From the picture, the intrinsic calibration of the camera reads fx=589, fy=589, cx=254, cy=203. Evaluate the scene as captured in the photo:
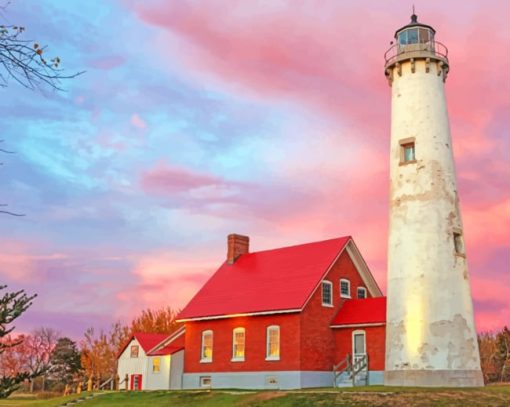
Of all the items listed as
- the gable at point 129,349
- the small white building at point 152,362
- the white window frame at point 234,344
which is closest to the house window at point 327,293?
the white window frame at point 234,344

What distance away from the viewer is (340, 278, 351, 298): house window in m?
35.7

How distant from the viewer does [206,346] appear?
37438 millimetres

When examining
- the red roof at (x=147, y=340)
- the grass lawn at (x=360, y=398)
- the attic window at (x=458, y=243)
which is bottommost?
the grass lawn at (x=360, y=398)

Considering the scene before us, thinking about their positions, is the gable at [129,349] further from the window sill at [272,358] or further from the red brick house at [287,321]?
the window sill at [272,358]

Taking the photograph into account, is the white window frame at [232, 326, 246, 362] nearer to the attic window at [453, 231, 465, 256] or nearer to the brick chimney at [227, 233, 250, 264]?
the brick chimney at [227, 233, 250, 264]

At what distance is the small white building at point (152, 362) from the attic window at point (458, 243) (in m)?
19.9

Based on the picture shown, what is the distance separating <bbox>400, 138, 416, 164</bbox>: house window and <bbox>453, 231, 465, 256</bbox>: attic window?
157 inches

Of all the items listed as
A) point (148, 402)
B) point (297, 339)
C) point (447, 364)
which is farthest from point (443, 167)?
point (148, 402)

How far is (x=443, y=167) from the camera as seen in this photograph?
27453 mm

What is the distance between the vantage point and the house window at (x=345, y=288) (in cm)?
3572

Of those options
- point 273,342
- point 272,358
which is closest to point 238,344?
point 273,342

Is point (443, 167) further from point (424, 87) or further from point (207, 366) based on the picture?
point (207, 366)

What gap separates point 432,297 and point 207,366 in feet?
54.1

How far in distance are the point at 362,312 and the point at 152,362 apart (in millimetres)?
15127
